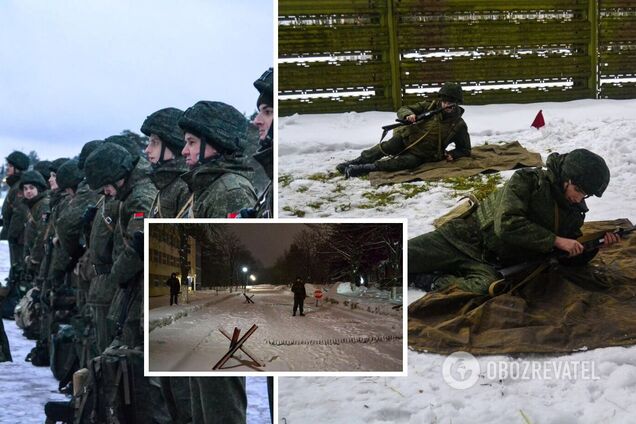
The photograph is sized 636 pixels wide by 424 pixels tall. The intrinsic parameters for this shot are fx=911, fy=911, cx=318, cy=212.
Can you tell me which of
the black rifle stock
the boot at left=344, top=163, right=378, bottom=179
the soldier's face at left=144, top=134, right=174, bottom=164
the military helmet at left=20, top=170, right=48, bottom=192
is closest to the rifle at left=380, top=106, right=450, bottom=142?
the black rifle stock

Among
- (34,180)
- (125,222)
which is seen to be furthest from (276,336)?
(34,180)

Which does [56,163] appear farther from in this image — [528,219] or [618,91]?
[618,91]

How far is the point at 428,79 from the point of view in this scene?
386 cm

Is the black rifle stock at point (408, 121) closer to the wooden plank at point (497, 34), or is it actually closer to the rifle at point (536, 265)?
the wooden plank at point (497, 34)

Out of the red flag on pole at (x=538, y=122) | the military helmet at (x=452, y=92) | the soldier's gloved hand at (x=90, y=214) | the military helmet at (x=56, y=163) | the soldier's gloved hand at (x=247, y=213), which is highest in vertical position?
the military helmet at (x=452, y=92)

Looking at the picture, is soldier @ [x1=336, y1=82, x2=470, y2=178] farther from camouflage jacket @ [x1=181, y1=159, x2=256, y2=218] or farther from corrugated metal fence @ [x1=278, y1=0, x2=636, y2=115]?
camouflage jacket @ [x1=181, y1=159, x2=256, y2=218]

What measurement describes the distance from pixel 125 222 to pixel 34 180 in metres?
2.52

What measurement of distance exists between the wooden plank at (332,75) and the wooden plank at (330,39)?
6 cm

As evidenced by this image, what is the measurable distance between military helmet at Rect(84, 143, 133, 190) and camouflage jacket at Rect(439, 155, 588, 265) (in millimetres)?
1688

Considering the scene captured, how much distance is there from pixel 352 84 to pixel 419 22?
0.39 m

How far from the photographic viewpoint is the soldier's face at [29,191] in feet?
21.4

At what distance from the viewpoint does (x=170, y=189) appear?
4.02 meters

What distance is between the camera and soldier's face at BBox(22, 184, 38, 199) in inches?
257

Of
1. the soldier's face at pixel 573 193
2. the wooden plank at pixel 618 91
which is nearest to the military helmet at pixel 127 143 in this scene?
the soldier's face at pixel 573 193
